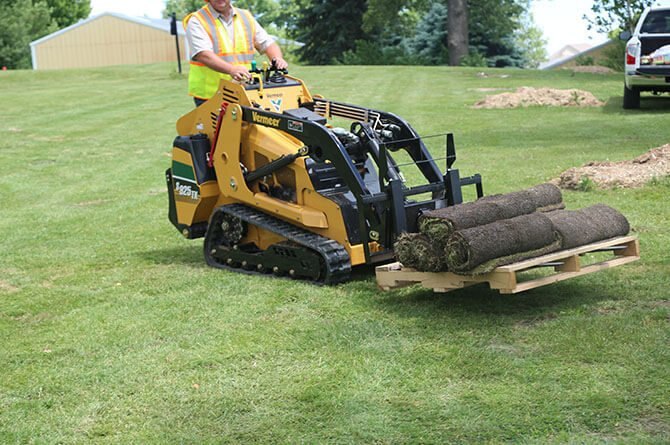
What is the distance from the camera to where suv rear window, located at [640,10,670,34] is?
18.8 m

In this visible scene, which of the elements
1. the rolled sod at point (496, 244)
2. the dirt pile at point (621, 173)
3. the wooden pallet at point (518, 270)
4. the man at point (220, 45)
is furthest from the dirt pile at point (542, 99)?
the rolled sod at point (496, 244)

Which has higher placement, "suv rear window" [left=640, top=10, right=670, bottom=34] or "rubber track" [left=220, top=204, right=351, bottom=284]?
"suv rear window" [left=640, top=10, right=670, bottom=34]

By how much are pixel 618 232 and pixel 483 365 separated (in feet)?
6.23

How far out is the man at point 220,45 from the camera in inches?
337

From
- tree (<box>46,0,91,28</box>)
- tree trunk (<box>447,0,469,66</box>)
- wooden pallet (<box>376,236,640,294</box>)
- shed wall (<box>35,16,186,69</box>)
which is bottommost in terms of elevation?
wooden pallet (<box>376,236,640,294</box>)

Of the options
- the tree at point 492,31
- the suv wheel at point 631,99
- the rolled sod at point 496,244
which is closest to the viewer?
the rolled sod at point 496,244

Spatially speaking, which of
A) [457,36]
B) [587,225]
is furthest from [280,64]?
[457,36]

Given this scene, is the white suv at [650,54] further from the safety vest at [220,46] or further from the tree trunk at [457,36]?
the tree trunk at [457,36]

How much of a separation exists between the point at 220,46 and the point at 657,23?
12594 mm

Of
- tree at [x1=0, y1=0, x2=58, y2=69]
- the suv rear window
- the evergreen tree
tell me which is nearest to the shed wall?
tree at [x1=0, y1=0, x2=58, y2=69]

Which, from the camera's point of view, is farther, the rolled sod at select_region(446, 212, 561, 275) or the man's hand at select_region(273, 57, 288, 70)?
the man's hand at select_region(273, 57, 288, 70)

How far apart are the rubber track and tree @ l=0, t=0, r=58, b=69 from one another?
62.8m

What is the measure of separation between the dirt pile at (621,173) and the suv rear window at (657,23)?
24.8 feet

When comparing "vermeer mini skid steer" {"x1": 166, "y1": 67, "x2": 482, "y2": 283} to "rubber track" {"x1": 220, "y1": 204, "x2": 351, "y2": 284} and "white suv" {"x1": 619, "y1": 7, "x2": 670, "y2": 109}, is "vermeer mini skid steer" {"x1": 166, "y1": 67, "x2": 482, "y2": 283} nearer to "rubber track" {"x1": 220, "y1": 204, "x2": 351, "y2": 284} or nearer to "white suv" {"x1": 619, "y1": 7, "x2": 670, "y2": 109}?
"rubber track" {"x1": 220, "y1": 204, "x2": 351, "y2": 284}
